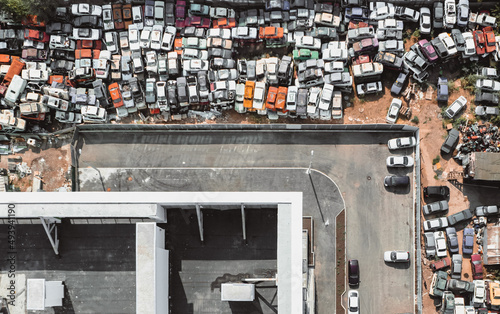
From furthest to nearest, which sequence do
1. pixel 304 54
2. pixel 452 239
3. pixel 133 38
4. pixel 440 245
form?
pixel 133 38
pixel 304 54
pixel 452 239
pixel 440 245

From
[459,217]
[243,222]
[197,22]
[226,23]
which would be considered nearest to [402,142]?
[459,217]

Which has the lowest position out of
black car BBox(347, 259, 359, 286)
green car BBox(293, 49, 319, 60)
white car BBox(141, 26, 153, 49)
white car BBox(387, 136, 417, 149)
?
black car BBox(347, 259, 359, 286)

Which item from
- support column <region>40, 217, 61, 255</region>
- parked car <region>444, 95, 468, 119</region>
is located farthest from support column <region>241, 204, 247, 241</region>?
parked car <region>444, 95, 468, 119</region>

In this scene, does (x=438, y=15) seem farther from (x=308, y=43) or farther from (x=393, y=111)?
(x=308, y=43)

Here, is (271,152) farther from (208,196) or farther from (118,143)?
(208,196)

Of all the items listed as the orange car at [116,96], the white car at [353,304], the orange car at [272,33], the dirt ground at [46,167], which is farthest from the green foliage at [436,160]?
the dirt ground at [46,167]

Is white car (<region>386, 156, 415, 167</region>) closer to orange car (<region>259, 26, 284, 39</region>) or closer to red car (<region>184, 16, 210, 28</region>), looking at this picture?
orange car (<region>259, 26, 284, 39</region>)

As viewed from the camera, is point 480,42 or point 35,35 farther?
point 35,35

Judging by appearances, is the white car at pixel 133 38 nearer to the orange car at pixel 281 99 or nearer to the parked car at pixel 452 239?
the orange car at pixel 281 99
